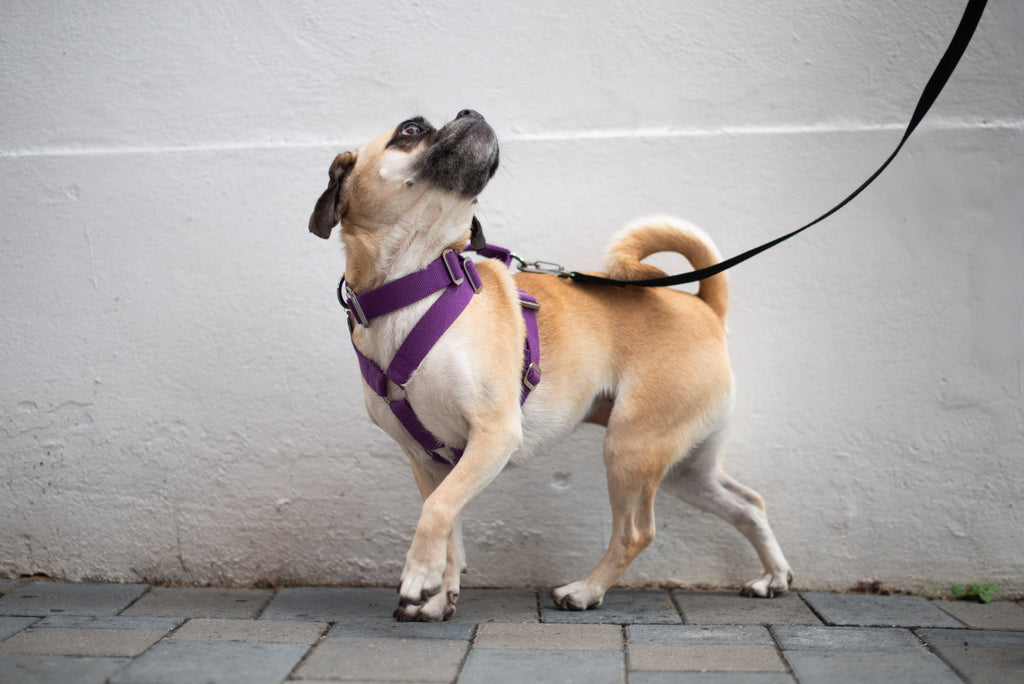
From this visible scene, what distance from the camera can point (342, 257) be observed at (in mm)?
3703

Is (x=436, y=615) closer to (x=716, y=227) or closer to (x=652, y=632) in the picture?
(x=652, y=632)

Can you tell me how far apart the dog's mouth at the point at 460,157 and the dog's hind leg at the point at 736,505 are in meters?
1.42

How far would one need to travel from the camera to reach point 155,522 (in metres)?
3.71

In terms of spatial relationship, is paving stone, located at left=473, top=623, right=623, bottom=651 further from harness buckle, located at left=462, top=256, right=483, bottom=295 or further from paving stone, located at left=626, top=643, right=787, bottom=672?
harness buckle, located at left=462, top=256, right=483, bottom=295

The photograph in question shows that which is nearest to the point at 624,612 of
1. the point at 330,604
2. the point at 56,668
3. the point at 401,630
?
the point at 401,630

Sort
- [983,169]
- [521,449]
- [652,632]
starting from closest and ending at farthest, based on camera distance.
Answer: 1. [652,632]
2. [521,449]
3. [983,169]

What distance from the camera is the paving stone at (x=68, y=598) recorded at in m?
3.17

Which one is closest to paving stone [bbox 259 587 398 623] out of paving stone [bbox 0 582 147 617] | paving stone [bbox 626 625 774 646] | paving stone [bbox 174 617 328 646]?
paving stone [bbox 174 617 328 646]

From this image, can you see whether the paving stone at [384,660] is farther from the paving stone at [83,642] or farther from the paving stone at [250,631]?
the paving stone at [83,642]

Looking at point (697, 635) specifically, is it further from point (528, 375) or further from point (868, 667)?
point (528, 375)

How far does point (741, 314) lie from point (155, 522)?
267 cm

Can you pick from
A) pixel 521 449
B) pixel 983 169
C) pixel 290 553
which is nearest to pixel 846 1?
pixel 983 169

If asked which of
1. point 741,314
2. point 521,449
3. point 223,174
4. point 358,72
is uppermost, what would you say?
point 358,72

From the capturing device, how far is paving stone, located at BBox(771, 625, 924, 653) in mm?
2730
